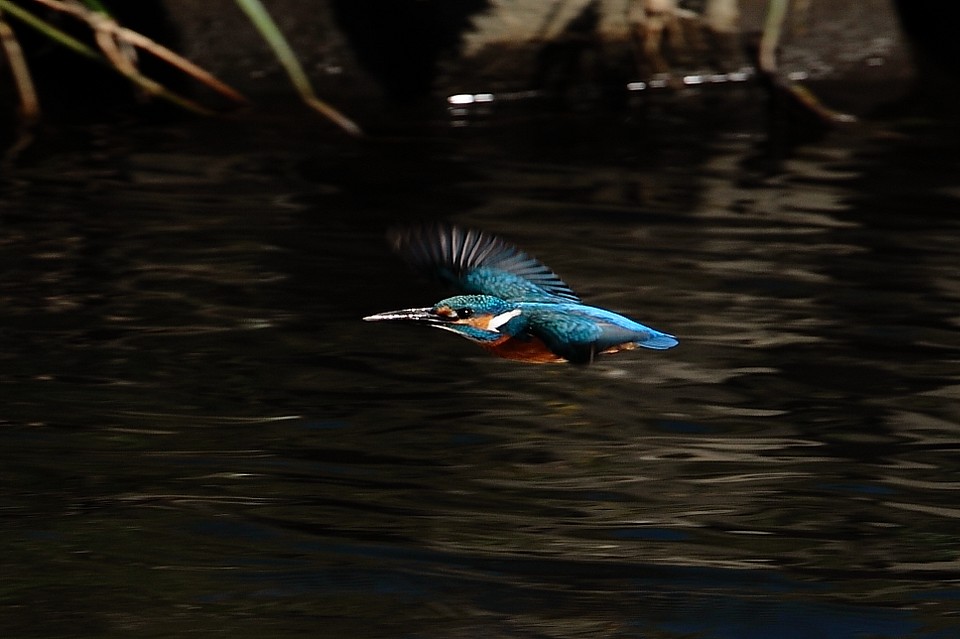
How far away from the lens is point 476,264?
3.84m

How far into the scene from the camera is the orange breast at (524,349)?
3.40m

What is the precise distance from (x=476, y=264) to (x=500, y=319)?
0.46m

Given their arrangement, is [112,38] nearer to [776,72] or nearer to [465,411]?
[776,72]

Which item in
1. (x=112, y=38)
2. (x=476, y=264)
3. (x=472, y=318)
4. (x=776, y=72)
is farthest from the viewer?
(x=776, y=72)

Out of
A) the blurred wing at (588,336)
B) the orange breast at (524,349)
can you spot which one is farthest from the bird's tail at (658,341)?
the orange breast at (524,349)

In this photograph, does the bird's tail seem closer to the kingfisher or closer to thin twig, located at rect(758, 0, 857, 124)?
the kingfisher

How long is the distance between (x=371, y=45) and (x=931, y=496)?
180 inches

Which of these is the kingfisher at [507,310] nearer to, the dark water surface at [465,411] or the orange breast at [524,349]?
the orange breast at [524,349]

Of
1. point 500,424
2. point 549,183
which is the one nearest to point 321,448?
point 500,424

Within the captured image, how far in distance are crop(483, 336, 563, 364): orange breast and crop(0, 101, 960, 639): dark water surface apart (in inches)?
11.9

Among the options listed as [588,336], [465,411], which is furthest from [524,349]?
[465,411]

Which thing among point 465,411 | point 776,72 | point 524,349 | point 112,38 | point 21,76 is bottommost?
point 465,411

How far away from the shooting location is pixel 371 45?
25.0 ft

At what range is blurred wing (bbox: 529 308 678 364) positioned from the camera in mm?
3271
